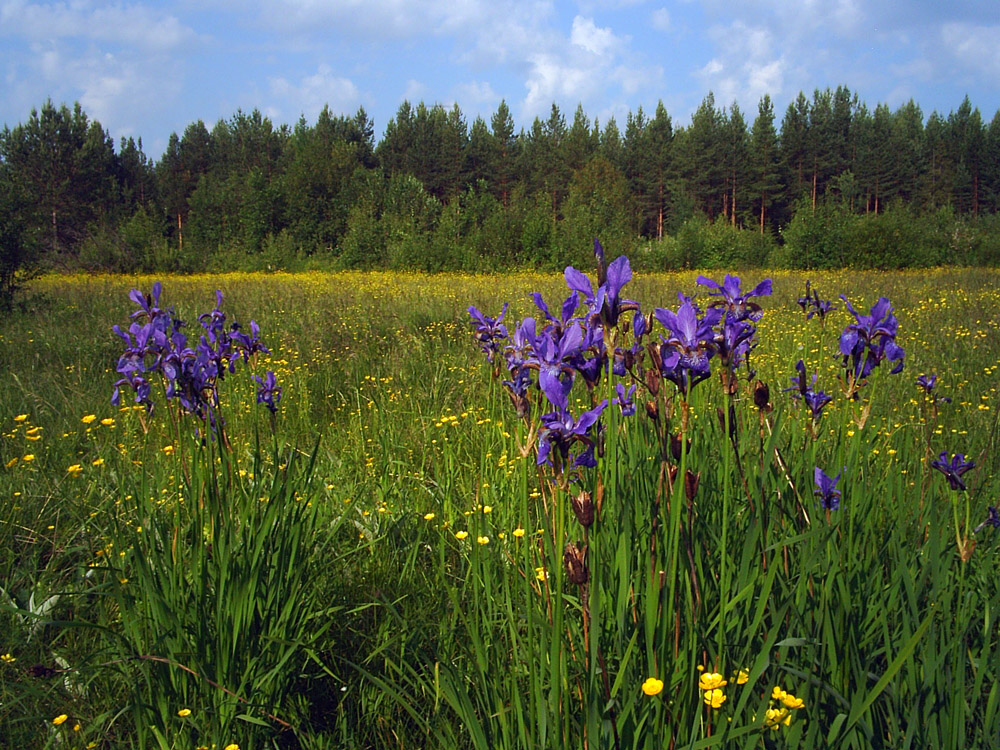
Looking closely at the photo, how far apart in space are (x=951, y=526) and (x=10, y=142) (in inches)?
1736

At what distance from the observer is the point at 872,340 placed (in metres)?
1.41

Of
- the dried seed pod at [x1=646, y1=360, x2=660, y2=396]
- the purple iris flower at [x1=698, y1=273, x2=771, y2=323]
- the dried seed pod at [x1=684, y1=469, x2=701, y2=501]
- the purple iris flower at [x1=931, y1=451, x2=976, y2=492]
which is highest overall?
the purple iris flower at [x1=698, y1=273, x2=771, y2=323]

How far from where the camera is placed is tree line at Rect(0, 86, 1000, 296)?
21.4 m

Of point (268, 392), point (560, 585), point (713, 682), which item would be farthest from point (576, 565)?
point (268, 392)

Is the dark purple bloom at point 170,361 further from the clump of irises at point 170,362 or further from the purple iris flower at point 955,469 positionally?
the purple iris flower at point 955,469

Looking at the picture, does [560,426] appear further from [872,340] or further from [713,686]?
[872,340]

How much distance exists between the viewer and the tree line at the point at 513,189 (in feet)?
Answer: 70.1

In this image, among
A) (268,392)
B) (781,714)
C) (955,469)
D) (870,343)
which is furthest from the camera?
(268,392)

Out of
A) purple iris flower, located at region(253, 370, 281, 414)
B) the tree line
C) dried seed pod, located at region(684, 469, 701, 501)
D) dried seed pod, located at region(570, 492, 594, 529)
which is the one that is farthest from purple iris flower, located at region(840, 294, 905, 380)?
the tree line

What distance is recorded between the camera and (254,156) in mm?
47938

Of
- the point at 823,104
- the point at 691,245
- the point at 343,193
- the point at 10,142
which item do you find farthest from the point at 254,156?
the point at 823,104

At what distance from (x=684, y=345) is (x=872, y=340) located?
64cm

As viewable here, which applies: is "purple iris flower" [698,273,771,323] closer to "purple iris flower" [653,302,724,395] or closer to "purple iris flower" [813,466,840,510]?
"purple iris flower" [653,302,724,395]

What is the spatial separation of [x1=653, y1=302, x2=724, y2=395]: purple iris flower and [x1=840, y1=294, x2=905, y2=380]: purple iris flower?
0.51 metres
